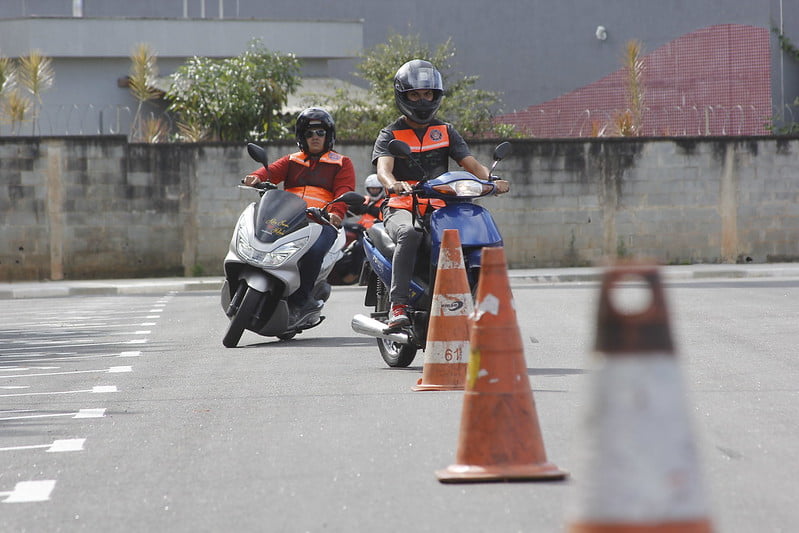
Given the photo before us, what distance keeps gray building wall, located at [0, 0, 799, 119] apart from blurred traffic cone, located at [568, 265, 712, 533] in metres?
35.4

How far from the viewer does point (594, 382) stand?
9.29ft

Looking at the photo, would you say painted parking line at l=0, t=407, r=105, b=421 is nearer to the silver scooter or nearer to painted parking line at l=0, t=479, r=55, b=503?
painted parking line at l=0, t=479, r=55, b=503

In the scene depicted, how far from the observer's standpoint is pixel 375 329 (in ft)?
30.3

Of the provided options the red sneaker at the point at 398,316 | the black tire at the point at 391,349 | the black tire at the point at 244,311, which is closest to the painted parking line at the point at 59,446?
the red sneaker at the point at 398,316

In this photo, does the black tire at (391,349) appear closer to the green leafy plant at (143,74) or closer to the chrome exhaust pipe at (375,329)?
the chrome exhaust pipe at (375,329)

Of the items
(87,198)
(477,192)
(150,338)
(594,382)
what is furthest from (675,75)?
(594,382)

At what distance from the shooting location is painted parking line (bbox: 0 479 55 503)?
17.1 ft

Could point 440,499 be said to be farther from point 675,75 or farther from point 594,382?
point 675,75

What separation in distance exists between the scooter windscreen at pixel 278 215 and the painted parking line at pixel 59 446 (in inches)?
190

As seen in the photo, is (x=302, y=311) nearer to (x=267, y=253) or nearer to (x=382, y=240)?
(x=267, y=253)

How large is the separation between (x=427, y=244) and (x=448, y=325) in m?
1.17

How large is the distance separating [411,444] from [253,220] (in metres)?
5.73

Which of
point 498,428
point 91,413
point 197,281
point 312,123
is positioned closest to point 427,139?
point 312,123

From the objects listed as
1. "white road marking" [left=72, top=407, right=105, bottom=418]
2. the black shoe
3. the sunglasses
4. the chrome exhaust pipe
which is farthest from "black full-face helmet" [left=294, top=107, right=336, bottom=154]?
"white road marking" [left=72, top=407, right=105, bottom=418]
